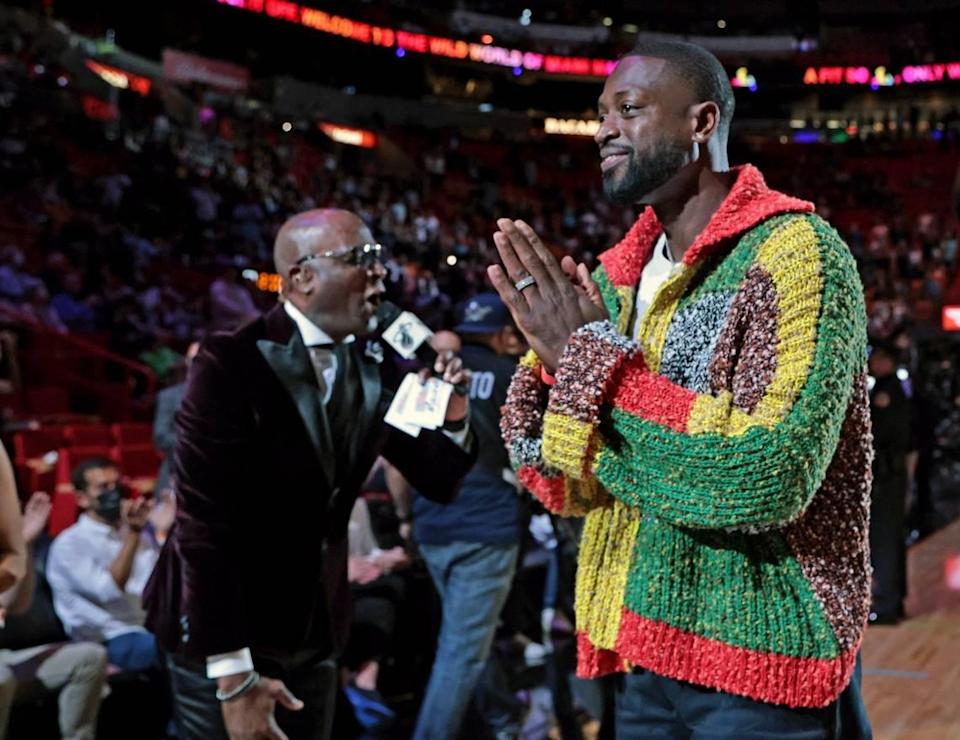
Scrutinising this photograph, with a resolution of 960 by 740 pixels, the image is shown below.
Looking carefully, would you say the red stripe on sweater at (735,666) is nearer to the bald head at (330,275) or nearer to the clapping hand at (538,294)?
the clapping hand at (538,294)

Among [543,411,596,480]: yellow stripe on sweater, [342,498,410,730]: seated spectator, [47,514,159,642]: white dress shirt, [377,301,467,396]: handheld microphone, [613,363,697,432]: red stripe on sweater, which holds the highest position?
[377,301,467,396]: handheld microphone

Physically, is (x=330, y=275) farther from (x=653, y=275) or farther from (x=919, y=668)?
(x=919, y=668)

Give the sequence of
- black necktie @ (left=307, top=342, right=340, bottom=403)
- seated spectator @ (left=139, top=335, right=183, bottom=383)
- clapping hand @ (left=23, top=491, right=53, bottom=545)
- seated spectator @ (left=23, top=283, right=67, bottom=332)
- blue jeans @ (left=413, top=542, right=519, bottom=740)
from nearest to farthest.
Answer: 1. black necktie @ (left=307, top=342, right=340, bottom=403)
2. clapping hand @ (left=23, top=491, right=53, bottom=545)
3. blue jeans @ (left=413, top=542, right=519, bottom=740)
4. seated spectator @ (left=23, top=283, right=67, bottom=332)
5. seated spectator @ (left=139, top=335, right=183, bottom=383)

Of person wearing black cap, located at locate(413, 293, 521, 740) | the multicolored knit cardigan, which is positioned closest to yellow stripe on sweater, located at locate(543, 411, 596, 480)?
→ the multicolored knit cardigan

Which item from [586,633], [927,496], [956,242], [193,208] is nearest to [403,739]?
[586,633]

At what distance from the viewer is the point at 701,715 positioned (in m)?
1.50

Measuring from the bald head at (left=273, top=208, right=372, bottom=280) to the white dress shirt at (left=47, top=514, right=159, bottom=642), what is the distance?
2.19 metres

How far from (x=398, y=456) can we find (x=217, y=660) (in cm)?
72

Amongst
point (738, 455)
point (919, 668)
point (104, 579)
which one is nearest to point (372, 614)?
point (104, 579)

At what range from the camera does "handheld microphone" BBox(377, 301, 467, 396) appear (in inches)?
99.7

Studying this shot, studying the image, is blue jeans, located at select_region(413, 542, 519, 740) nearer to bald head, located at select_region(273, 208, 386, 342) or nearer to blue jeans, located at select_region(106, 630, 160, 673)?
blue jeans, located at select_region(106, 630, 160, 673)

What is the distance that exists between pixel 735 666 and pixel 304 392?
1251 mm

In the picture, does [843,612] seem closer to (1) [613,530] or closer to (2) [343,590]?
(1) [613,530]

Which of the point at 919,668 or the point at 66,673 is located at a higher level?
the point at 66,673
